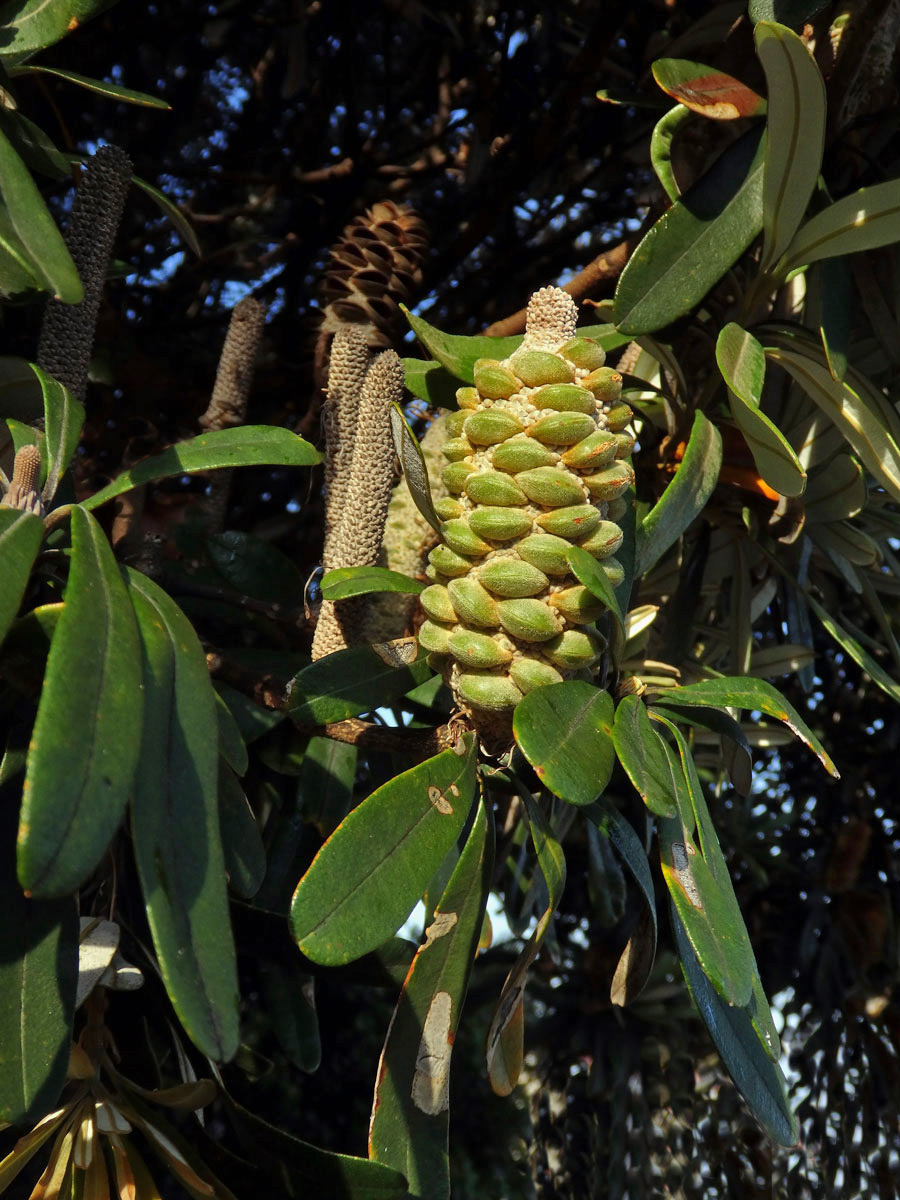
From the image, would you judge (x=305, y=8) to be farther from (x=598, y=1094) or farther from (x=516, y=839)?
(x=598, y=1094)

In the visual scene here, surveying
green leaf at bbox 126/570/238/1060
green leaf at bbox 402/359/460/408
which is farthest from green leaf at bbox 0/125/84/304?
green leaf at bbox 402/359/460/408

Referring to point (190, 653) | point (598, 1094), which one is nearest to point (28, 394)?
point (190, 653)

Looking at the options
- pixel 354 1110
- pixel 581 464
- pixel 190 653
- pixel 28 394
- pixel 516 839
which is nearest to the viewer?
pixel 190 653

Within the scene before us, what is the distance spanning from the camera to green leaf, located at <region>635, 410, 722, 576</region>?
0.79 metres

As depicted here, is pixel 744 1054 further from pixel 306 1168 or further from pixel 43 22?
A: pixel 43 22

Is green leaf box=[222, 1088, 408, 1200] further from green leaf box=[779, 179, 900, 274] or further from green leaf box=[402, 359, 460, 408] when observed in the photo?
green leaf box=[779, 179, 900, 274]

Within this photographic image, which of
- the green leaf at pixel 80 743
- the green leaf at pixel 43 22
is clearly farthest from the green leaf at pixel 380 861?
the green leaf at pixel 43 22

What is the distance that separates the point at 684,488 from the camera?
→ 31.4 inches

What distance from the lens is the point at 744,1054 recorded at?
0.70 m

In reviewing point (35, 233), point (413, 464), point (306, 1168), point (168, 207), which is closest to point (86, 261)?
point (168, 207)

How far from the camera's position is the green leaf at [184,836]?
0.50 m

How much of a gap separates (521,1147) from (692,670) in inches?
50.8

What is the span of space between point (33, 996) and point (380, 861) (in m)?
0.22

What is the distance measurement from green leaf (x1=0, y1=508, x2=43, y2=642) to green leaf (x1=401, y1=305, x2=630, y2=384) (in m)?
0.35
